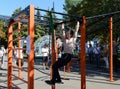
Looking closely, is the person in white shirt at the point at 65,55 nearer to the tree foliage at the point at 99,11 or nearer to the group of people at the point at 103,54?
the tree foliage at the point at 99,11

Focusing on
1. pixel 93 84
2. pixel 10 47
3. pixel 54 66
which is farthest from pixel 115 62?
pixel 54 66

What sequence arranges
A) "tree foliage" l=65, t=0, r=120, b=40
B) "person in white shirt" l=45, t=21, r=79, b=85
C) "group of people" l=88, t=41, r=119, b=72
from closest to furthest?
1. "person in white shirt" l=45, t=21, r=79, b=85
2. "group of people" l=88, t=41, r=119, b=72
3. "tree foliage" l=65, t=0, r=120, b=40

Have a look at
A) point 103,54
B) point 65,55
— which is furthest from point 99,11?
point 65,55

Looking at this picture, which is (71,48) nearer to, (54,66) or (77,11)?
(54,66)

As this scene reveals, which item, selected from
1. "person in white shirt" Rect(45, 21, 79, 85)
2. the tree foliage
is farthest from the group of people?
"person in white shirt" Rect(45, 21, 79, 85)

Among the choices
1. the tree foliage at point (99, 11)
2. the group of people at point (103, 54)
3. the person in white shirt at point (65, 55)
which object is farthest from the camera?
the tree foliage at point (99, 11)

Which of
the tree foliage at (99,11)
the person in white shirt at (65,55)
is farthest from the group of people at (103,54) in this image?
the person in white shirt at (65,55)

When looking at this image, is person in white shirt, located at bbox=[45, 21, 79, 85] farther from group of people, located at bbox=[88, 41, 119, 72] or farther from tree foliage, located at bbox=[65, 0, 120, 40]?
group of people, located at bbox=[88, 41, 119, 72]

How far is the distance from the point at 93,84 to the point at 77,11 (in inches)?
608

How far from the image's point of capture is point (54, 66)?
8609 mm

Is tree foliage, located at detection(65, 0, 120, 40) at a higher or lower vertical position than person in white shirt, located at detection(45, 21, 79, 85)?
higher

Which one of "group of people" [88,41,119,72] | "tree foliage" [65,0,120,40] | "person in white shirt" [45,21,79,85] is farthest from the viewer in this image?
"tree foliage" [65,0,120,40]

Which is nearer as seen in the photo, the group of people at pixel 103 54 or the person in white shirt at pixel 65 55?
the person in white shirt at pixel 65 55

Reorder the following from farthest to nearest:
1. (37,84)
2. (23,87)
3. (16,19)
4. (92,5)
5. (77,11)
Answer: (77,11) → (92,5) → (37,84) → (23,87) → (16,19)
